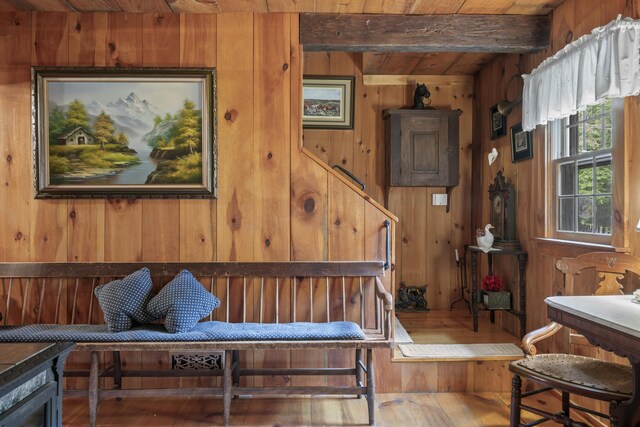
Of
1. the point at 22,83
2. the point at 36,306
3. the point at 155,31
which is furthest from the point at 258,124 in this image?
the point at 36,306

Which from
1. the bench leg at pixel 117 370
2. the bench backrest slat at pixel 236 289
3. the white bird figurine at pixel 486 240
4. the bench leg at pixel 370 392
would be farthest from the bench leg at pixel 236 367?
the white bird figurine at pixel 486 240

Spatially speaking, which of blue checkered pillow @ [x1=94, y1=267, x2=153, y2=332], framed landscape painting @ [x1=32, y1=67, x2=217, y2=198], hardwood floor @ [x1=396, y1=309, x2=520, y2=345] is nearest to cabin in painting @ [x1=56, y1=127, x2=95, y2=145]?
framed landscape painting @ [x1=32, y1=67, x2=217, y2=198]

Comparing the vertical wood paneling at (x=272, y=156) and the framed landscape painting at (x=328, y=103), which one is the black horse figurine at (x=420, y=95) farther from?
the vertical wood paneling at (x=272, y=156)

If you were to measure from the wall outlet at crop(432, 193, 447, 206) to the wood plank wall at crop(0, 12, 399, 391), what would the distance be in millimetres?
1451

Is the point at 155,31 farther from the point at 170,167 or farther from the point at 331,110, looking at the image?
the point at 331,110

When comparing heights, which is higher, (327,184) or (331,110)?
(331,110)

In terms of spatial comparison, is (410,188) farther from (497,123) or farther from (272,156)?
(272,156)

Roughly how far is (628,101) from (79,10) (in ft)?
10.5

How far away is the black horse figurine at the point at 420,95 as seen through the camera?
3932 mm

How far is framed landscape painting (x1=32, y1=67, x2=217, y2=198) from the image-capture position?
2848 mm

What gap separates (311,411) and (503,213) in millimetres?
2100

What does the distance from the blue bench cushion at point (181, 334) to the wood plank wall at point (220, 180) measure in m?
0.34

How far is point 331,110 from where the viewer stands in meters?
4.11

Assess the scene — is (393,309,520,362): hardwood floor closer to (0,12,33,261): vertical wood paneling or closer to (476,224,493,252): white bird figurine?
(476,224,493,252): white bird figurine
